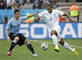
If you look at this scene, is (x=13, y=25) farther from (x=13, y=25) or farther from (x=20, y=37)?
(x=20, y=37)

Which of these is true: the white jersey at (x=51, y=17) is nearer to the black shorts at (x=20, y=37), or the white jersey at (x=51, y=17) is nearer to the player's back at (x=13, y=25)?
the player's back at (x=13, y=25)

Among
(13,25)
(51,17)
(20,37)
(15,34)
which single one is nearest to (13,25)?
(13,25)

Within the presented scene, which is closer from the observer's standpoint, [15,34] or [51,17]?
[15,34]

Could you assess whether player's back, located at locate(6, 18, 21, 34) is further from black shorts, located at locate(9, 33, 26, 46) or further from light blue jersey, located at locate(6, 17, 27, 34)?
black shorts, located at locate(9, 33, 26, 46)

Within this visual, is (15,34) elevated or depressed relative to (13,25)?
Result: depressed

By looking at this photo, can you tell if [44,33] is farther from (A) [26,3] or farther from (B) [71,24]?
(A) [26,3]

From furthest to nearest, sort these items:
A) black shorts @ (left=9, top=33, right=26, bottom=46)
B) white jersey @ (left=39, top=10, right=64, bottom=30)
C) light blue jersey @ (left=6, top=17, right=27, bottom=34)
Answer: white jersey @ (left=39, top=10, right=64, bottom=30) < light blue jersey @ (left=6, top=17, right=27, bottom=34) < black shorts @ (left=9, top=33, right=26, bottom=46)

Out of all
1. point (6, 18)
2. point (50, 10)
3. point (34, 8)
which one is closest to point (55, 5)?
point (34, 8)

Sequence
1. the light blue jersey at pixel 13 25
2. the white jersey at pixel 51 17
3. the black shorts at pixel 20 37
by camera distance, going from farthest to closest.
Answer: the white jersey at pixel 51 17 < the light blue jersey at pixel 13 25 < the black shorts at pixel 20 37

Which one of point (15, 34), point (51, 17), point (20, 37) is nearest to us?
point (20, 37)

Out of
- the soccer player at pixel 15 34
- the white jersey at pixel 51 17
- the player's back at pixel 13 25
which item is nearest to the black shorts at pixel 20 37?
the soccer player at pixel 15 34

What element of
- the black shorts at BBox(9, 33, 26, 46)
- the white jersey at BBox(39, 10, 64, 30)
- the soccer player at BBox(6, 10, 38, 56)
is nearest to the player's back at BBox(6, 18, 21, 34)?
the soccer player at BBox(6, 10, 38, 56)

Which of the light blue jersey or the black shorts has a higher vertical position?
the light blue jersey

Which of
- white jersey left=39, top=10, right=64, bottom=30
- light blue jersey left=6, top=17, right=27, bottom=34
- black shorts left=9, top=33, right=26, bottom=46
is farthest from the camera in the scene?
white jersey left=39, top=10, right=64, bottom=30
